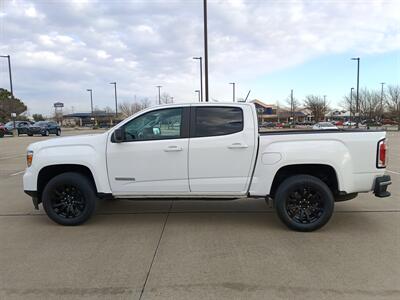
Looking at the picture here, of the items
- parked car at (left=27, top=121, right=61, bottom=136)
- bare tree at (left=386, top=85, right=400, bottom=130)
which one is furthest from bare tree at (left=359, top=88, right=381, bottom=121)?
parked car at (left=27, top=121, right=61, bottom=136)

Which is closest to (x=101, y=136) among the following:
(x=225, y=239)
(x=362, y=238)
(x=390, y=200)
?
(x=225, y=239)

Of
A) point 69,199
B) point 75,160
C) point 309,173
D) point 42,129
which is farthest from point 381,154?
point 42,129

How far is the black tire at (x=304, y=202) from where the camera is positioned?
193 inches

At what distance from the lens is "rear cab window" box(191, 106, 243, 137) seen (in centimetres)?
511

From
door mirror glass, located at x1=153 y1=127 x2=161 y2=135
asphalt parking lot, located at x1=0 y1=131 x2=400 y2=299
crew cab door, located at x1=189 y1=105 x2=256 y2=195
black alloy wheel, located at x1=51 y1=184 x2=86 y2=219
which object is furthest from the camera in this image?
black alloy wheel, located at x1=51 y1=184 x2=86 y2=219

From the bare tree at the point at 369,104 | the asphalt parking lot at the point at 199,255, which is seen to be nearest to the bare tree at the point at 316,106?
the bare tree at the point at 369,104

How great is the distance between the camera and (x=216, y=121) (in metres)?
5.16

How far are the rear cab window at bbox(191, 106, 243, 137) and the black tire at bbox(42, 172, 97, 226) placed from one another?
5.87 feet

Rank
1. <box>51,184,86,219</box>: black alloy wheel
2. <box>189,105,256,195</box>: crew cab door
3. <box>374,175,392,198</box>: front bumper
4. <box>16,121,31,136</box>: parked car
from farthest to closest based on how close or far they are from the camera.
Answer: <box>16,121,31,136</box>: parked car
<box>51,184,86,219</box>: black alloy wheel
<box>189,105,256,195</box>: crew cab door
<box>374,175,392,198</box>: front bumper

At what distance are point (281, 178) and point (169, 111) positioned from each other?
6.33 ft

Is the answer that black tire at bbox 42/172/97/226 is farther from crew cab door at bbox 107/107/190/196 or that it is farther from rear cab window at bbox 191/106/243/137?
rear cab window at bbox 191/106/243/137

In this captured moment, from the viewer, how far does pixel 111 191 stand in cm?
527

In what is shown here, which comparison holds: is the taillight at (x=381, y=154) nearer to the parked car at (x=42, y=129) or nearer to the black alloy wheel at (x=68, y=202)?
the black alloy wheel at (x=68, y=202)

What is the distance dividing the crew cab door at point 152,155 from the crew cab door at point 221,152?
0.15 meters
